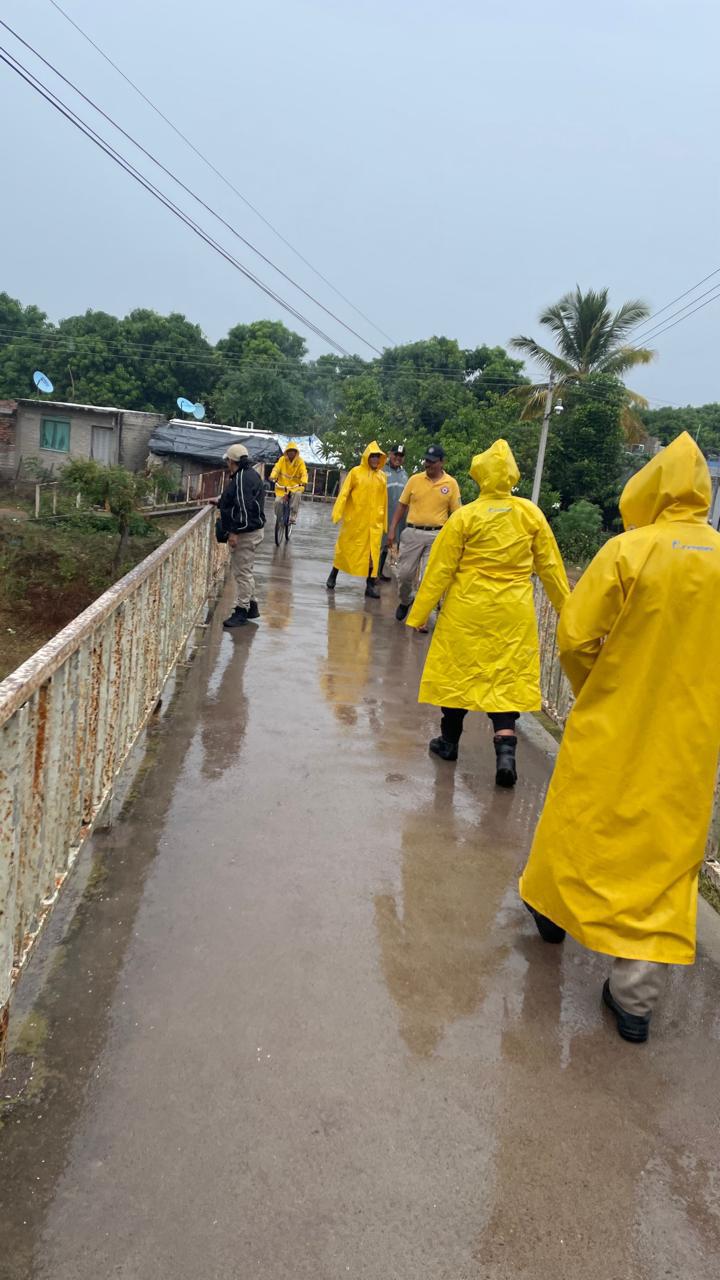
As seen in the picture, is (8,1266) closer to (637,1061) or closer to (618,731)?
(637,1061)

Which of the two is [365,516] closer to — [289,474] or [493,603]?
[289,474]

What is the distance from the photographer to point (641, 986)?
275cm

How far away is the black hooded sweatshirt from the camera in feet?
24.6

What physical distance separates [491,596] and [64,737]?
253cm

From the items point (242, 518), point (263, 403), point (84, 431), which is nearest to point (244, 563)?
point (242, 518)

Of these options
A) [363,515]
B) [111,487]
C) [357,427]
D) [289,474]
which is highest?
[357,427]

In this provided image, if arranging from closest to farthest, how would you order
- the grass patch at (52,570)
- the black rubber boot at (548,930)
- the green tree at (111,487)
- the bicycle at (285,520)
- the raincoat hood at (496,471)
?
the black rubber boot at (548,930), the raincoat hood at (496,471), the bicycle at (285,520), the grass patch at (52,570), the green tree at (111,487)

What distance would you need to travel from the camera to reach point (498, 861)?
3.83 meters

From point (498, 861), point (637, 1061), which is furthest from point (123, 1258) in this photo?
point (498, 861)

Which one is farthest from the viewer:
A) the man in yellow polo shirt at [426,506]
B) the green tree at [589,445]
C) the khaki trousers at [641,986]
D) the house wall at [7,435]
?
the house wall at [7,435]

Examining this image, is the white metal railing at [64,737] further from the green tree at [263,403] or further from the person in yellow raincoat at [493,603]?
the green tree at [263,403]

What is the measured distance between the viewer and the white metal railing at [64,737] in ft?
7.10

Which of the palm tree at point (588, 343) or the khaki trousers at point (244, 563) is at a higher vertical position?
the palm tree at point (588, 343)

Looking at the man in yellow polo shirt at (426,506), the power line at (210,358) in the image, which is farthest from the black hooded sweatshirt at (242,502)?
the power line at (210,358)
